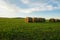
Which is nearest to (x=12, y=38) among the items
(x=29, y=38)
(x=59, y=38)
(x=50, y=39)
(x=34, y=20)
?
(x=29, y=38)

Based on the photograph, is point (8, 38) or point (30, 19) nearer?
point (8, 38)

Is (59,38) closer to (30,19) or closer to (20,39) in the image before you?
(20,39)

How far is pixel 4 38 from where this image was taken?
18750mm

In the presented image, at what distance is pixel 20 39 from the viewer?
18656 mm

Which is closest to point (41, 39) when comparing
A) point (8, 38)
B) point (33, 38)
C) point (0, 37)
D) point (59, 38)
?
point (33, 38)

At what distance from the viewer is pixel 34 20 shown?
49.6 meters

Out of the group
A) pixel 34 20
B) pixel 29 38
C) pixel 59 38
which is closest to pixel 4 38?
pixel 29 38

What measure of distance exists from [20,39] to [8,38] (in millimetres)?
1542

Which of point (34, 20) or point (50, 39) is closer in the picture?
point (50, 39)

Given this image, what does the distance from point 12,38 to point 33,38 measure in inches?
106

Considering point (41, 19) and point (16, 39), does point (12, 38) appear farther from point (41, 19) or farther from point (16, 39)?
point (41, 19)

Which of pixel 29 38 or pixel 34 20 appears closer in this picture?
pixel 29 38

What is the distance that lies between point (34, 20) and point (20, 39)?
102 feet

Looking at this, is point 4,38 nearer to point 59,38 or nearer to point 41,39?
point 41,39
